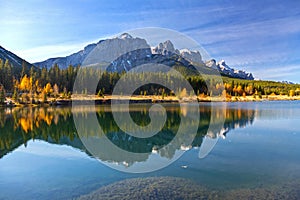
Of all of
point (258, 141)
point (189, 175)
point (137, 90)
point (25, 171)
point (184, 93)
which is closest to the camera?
point (189, 175)

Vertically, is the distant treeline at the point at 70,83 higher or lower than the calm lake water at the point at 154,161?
higher

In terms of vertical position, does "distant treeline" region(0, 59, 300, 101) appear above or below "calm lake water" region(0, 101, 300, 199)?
above

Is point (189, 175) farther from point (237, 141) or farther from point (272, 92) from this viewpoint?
point (272, 92)

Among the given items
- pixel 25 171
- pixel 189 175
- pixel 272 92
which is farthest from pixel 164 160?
pixel 272 92

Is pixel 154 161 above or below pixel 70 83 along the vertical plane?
below

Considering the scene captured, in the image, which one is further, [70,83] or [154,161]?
[70,83]

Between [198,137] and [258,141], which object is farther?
[198,137]

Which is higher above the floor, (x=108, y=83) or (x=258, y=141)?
(x=108, y=83)

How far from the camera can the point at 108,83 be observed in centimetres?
11738

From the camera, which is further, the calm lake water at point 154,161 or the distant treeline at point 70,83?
the distant treeline at point 70,83

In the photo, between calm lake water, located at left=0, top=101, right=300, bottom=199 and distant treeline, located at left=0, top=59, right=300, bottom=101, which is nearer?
calm lake water, located at left=0, top=101, right=300, bottom=199

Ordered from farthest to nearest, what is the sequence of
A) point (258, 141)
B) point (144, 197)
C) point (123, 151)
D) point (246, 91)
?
point (246, 91)
point (258, 141)
point (123, 151)
point (144, 197)

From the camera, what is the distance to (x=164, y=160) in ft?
60.3

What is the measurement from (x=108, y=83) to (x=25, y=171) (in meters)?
102
